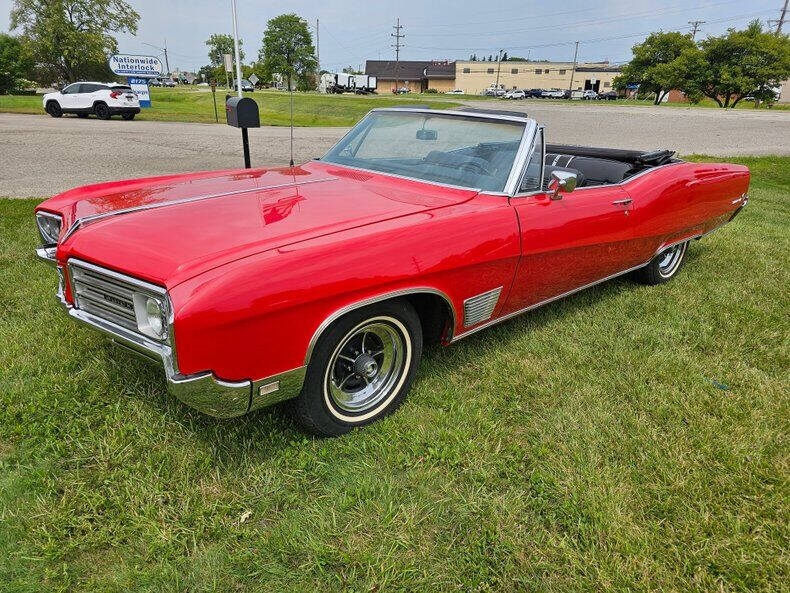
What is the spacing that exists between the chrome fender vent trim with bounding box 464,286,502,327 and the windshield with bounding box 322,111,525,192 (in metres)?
0.58

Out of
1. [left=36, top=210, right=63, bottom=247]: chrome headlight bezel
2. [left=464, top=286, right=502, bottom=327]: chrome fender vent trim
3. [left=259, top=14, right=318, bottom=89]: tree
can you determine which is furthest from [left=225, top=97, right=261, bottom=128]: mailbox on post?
[left=259, top=14, right=318, bottom=89]: tree

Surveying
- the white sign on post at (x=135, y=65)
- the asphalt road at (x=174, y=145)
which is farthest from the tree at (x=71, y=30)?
the asphalt road at (x=174, y=145)

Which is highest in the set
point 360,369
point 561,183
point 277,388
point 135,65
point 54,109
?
point 135,65

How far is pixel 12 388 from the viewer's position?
Answer: 253 cm

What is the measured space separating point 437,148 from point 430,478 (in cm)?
191

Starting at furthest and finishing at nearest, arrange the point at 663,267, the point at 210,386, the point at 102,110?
the point at 102,110
the point at 663,267
the point at 210,386

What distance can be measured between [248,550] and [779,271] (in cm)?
495

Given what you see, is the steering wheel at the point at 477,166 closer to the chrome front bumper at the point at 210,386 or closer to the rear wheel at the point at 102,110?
the chrome front bumper at the point at 210,386

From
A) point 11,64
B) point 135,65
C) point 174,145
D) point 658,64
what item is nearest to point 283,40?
point 11,64

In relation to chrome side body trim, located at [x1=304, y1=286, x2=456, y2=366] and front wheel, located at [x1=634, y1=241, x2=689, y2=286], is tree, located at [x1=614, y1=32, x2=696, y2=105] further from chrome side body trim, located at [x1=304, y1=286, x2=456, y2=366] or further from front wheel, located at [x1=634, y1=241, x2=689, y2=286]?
chrome side body trim, located at [x1=304, y1=286, x2=456, y2=366]

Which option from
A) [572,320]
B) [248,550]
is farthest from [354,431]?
[572,320]

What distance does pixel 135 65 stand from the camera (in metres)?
21.9

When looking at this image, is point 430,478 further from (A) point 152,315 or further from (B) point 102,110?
(B) point 102,110

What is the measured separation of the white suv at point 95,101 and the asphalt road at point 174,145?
7.36ft
